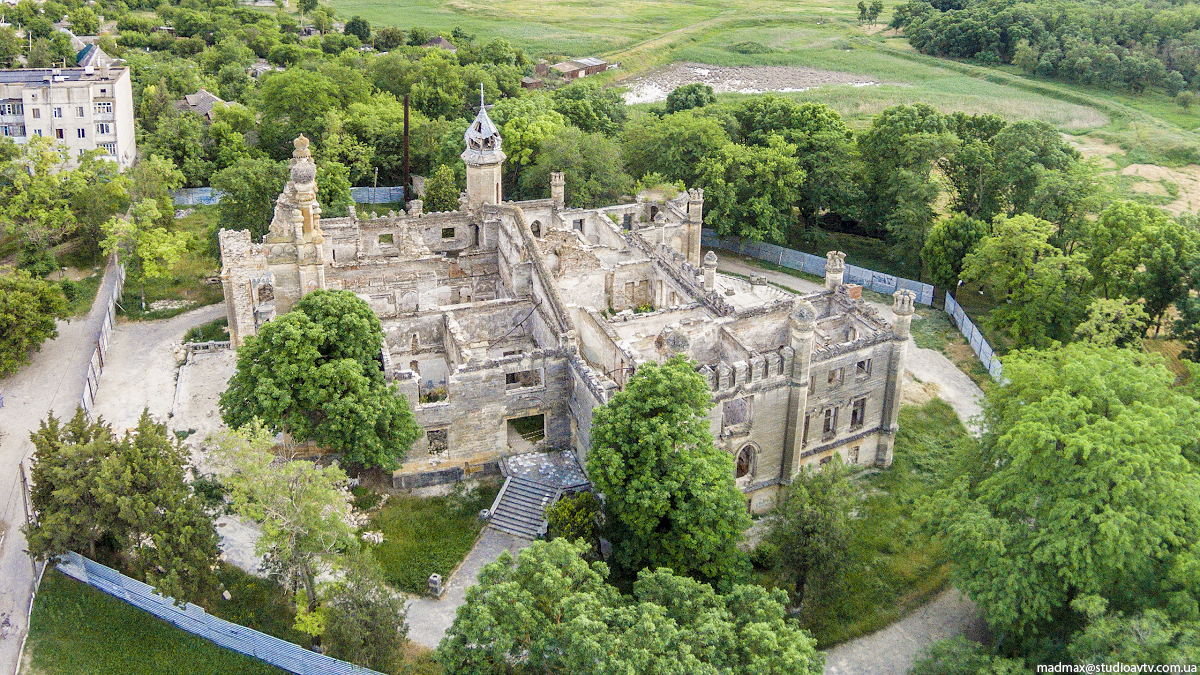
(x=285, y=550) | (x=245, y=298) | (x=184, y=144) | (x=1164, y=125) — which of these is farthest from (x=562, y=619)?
(x=1164, y=125)

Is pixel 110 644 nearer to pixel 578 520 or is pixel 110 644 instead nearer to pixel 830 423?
pixel 578 520

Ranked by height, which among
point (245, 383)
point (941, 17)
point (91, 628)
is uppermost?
point (941, 17)

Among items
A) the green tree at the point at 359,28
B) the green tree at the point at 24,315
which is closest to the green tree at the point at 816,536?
the green tree at the point at 24,315

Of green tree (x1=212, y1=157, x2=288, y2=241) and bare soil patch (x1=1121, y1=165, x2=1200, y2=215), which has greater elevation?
bare soil patch (x1=1121, y1=165, x2=1200, y2=215)

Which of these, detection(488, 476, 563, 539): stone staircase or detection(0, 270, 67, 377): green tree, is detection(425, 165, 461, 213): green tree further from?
detection(488, 476, 563, 539): stone staircase

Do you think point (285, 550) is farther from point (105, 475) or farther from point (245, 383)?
point (245, 383)

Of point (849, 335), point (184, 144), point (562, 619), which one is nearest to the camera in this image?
point (562, 619)

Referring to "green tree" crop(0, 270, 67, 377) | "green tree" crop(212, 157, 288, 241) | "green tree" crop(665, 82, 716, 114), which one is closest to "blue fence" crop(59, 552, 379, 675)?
"green tree" crop(0, 270, 67, 377)

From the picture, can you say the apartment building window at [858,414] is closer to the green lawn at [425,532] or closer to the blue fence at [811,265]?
the green lawn at [425,532]
